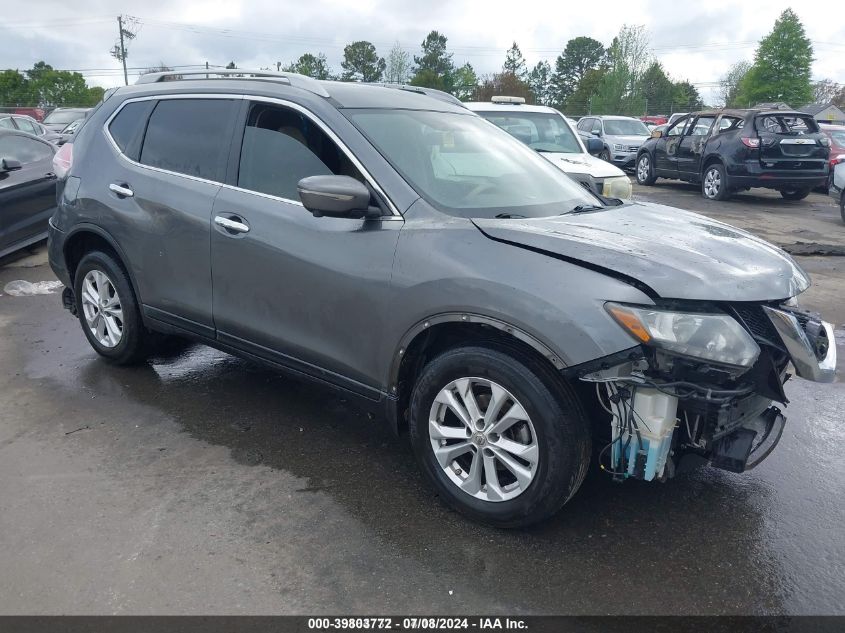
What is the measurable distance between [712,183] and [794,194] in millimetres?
1863

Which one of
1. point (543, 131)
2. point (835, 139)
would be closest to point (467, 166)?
point (543, 131)

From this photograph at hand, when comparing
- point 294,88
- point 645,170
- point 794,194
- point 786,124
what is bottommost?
point 794,194

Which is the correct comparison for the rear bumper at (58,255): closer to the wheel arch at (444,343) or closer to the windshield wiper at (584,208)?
the wheel arch at (444,343)

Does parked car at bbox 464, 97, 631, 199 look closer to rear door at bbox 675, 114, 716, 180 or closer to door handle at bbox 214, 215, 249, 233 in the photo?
rear door at bbox 675, 114, 716, 180

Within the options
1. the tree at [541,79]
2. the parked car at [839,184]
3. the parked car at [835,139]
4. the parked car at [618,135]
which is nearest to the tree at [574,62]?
the tree at [541,79]

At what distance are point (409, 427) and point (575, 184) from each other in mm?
1877

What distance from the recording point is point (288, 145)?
382cm

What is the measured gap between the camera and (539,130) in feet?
33.3

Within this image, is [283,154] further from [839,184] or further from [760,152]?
[760,152]

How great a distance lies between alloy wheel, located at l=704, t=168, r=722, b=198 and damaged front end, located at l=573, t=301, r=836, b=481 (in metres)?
12.6

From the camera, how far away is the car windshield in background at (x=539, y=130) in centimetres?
1003

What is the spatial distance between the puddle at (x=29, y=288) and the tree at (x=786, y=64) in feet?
226

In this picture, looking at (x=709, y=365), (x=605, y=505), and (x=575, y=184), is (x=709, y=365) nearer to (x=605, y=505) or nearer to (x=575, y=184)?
(x=605, y=505)

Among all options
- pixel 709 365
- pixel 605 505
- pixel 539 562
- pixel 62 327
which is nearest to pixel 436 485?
pixel 539 562
